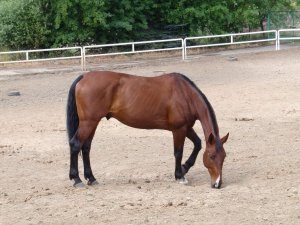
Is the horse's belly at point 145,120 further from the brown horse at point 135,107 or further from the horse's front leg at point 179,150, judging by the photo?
the horse's front leg at point 179,150

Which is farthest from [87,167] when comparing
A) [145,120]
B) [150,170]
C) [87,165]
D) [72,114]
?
[150,170]

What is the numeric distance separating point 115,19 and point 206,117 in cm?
1888

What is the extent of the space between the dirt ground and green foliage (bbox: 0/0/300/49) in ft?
28.8

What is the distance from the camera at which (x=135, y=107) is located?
8.95 m

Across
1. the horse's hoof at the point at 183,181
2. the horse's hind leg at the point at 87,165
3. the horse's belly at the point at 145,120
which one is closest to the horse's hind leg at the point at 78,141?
the horse's hind leg at the point at 87,165

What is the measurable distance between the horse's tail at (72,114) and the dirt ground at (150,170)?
76cm

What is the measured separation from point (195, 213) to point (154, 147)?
3.88 metres

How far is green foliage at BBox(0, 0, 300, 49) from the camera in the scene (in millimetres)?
25781

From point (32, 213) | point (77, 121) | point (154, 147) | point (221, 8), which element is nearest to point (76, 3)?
point (221, 8)

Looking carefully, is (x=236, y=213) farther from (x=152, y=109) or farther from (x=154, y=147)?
(x=154, y=147)

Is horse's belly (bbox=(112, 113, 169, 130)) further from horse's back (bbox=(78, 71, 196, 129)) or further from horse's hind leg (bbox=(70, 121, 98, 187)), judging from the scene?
horse's hind leg (bbox=(70, 121, 98, 187))

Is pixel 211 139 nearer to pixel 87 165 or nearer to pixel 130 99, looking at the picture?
pixel 130 99

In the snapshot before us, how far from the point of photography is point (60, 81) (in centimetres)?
2012

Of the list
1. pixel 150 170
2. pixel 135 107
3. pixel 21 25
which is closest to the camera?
pixel 135 107
